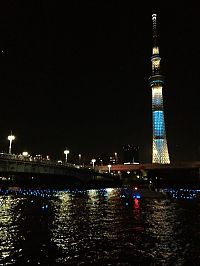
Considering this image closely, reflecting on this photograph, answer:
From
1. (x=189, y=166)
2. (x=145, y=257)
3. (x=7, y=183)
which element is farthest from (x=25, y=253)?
(x=189, y=166)

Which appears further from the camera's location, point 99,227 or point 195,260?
point 99,227

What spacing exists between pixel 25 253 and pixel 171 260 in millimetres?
9328

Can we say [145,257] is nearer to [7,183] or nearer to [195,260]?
[195,260]

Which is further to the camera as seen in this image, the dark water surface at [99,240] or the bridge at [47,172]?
the bridge at [47,172]

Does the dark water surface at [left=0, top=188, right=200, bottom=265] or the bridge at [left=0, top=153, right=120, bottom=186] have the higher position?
the bridge at [left=0, top=153, right=120, bottom=186]

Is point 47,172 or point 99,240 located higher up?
point 47,172

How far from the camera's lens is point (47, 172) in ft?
308

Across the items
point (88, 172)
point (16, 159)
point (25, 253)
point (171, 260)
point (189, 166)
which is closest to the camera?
point (171, 260)

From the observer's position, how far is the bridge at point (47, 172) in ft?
248

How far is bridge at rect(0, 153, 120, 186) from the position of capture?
75.6 metres

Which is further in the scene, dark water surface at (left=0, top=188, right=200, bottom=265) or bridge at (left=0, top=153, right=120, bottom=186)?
bridge at (left=0, top=153, right=120, bottom=186)

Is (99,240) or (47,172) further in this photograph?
(47,172)

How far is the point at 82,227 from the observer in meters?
33.9

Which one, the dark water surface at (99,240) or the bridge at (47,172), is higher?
the bridge at (47,172)
